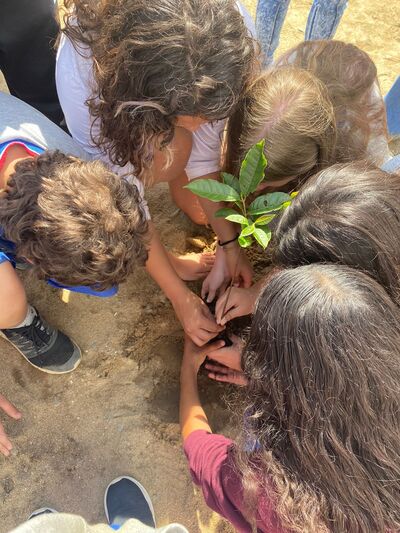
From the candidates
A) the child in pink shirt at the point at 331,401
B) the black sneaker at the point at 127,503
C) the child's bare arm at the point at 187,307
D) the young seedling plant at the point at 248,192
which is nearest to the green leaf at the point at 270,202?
the young seedling plant at the point at 248,192

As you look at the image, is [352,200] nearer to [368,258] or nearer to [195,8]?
[368,258]

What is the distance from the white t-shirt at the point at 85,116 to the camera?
1.26 meters

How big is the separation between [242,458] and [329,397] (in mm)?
291

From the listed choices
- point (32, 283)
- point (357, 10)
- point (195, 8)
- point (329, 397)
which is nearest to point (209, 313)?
point (32, 283)

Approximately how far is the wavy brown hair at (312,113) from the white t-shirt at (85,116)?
11 centimetres

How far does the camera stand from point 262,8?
173 cm

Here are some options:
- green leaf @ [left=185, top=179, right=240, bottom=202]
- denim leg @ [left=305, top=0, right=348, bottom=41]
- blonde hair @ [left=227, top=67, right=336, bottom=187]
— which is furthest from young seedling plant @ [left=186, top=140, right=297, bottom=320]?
denim leg @ [left=305, top=0, right=348, bottom=41]

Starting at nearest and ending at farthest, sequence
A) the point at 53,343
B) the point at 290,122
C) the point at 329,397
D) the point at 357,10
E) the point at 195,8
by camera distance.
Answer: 1. the point at 329,397
2. the point at 195,8
3. the point at 290,122
4. the point at 53,343
5. the point at 357,10

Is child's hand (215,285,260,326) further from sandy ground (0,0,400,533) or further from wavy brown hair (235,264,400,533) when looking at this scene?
wavy brown hair (235,264,400,533)

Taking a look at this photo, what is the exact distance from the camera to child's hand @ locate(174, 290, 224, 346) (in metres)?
1.65

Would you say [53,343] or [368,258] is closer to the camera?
[368,258]

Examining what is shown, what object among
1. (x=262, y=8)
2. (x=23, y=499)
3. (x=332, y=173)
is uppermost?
(x=262, y=8)

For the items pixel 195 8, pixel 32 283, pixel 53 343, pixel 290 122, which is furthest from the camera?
pixel 32 283

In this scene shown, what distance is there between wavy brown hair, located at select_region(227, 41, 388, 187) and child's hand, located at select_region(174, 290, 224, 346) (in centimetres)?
49
